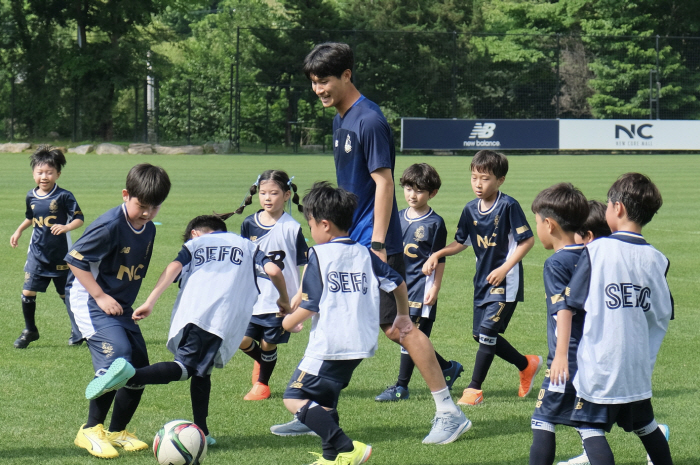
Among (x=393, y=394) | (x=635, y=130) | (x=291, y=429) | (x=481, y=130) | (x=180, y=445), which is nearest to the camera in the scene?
(x=180, y=445)

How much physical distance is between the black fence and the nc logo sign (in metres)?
3.03

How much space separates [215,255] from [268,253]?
993 millimetres

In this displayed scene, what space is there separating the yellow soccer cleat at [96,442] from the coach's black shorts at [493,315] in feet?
8.03

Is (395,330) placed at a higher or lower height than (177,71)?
lower

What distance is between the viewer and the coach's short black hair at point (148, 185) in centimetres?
412

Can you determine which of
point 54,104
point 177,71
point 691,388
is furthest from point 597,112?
point 691,388

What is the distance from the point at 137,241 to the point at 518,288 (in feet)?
8.37

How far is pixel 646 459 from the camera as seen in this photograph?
14.0 feet

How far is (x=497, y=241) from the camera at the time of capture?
5367mm

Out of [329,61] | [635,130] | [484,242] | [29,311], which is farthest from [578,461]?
[635,130]

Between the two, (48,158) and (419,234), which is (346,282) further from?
(48,158)

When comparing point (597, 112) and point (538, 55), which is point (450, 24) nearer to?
point (538, 55)

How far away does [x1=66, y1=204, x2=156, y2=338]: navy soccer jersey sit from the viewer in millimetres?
4129

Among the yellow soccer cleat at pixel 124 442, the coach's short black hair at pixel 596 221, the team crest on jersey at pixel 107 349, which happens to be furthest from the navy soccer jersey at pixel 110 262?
the coach's short black hair at pixel 596 221
